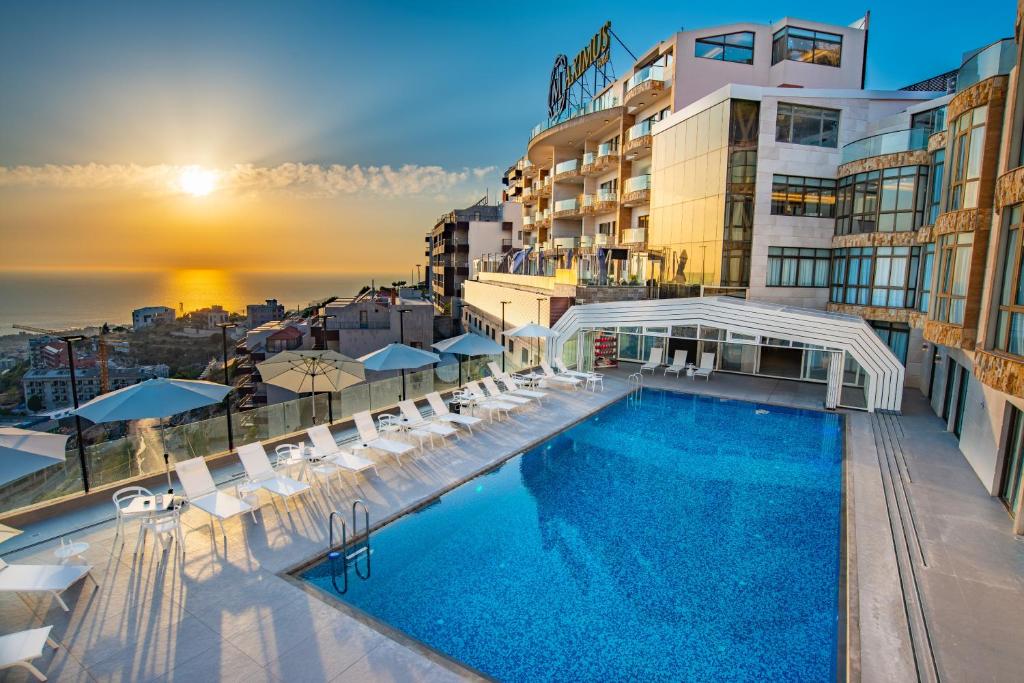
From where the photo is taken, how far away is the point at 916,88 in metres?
27.2

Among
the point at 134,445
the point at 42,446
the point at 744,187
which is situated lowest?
the point at 134,445

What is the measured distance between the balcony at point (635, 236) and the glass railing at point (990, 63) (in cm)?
1524

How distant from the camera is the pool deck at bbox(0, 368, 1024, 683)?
17.0 ft

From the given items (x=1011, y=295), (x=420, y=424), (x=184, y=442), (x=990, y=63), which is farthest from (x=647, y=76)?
(x=184, y=442)

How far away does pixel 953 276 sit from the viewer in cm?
1088

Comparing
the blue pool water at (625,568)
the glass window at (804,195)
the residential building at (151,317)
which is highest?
the glass window at (804,195)

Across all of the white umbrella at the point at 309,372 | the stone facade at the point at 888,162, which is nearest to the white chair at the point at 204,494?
the white umbrella at the point at 309,372

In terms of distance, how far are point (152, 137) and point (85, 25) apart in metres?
10.9

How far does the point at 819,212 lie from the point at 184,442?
22.1m

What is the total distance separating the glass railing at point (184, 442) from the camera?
7723 millimetres

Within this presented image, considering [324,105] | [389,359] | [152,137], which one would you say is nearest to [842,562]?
[389,359]

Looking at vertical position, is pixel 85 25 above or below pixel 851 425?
above

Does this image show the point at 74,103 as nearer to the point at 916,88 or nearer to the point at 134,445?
the point at 134,445

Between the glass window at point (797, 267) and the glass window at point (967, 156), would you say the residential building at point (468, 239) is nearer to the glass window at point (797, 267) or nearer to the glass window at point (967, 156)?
the glass window at point (797, 267)
